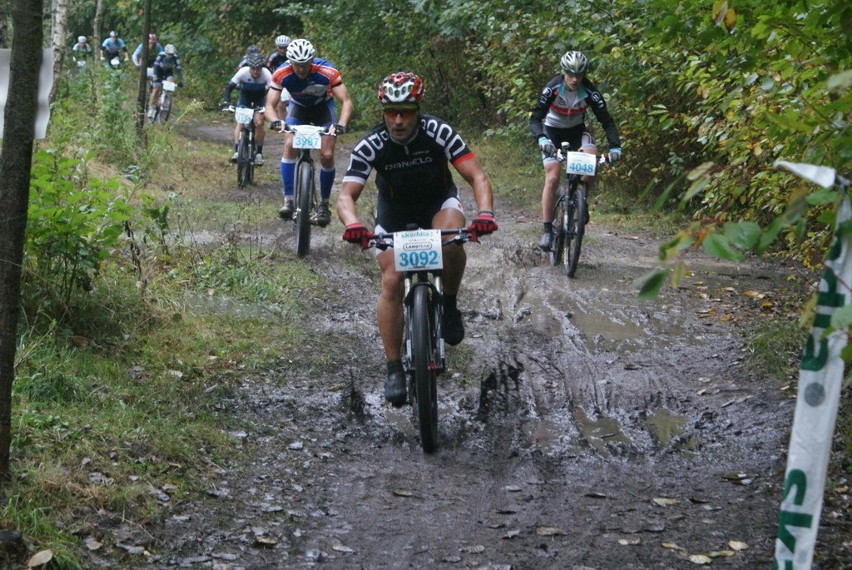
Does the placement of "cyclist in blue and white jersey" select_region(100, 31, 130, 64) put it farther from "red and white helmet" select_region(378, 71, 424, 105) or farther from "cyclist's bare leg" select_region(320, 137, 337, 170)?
"red and white helmet" select_region(378, 71, 424, 105)

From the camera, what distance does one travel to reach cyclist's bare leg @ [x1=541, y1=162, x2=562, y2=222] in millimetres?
9820

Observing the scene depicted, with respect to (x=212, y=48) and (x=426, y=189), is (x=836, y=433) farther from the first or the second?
(x=212, y=48)

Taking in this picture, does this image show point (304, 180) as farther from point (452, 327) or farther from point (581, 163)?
point (452, 327)

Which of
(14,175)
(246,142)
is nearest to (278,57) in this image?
(246,142)

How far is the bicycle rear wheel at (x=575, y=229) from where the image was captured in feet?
30.9

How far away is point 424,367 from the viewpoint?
530 centimetres

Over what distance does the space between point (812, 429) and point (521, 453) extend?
2690mm

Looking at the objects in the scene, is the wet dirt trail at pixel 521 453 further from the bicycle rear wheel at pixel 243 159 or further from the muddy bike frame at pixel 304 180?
the bicycle rear wheel at pixel 243 159

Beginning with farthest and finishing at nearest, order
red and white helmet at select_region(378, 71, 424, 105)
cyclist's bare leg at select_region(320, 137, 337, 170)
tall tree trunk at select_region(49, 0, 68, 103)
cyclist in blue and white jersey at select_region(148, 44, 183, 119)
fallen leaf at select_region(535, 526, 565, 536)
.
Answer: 1. cyclist in blue and white jersey at select_region(148, 44, 183, 119)
2. tall tree trunk at select_region(49, 0, 68, 103)
3. cyclist's bare leg at select_region(320, 137, 337, 170)
4. red and white helmet at select_region(378, 71, 424, 105)
5. fallen leaf at select_region(535, 526, 565, 536)

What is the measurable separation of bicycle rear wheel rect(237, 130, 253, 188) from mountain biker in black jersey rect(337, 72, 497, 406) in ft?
29.1

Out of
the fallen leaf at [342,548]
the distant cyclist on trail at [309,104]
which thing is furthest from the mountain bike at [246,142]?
the fallen leaf at [342,548]

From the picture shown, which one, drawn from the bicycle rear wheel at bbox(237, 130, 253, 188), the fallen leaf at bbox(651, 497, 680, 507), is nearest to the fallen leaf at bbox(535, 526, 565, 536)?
the fallen leaf at bbox(651, 497, 680, 507)

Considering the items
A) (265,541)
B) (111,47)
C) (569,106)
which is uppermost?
(111,47)

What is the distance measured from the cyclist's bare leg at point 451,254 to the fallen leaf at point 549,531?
1898mm
